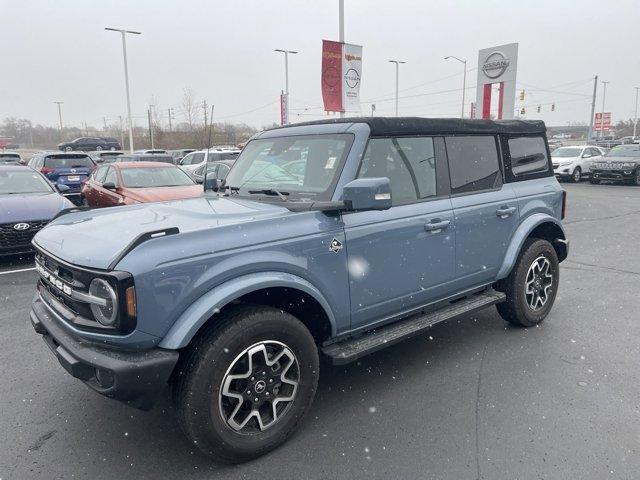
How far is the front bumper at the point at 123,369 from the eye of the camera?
2422mm

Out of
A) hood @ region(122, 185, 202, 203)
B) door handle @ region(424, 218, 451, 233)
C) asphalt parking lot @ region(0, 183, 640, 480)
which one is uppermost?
door handle @ region(424, 218, 451, 233)

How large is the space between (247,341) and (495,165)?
2935 mm

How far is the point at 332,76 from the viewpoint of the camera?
13906 mm

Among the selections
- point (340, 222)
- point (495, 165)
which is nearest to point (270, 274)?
point (340, 222)

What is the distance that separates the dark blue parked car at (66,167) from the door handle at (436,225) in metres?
14.3

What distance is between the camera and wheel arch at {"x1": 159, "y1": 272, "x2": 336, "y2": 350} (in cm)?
254

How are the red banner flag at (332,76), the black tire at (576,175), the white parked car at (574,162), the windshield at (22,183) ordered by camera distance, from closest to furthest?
1. the windshield at (22,183)
2. the red banner flag at (332,76)
3. the white parked car at (574,162)
4. the black tire at (576,175)

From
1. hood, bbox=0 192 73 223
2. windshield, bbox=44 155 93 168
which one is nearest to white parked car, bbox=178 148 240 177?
windshield, bbox=44 155 93 168

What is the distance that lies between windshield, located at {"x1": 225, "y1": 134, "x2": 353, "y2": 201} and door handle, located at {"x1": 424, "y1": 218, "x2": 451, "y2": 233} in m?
0.83

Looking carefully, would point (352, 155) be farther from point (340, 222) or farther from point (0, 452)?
point (0, 452)

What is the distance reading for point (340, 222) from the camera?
316cm

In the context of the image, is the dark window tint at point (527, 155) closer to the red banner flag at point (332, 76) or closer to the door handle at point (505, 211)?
the door handle at point (505, 211)

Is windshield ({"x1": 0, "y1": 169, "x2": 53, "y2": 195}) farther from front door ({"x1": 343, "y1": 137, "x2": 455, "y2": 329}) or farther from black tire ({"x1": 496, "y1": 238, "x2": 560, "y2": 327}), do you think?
black tire ({"x1": 496, "y1": 238, "x2": 560, "y2": 327})

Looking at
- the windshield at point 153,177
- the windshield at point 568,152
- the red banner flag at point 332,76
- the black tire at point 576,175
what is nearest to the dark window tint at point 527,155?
the windshield at point 153,177
